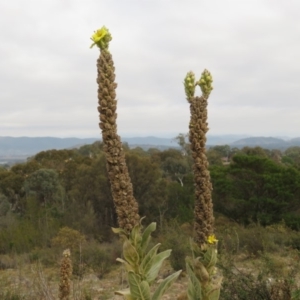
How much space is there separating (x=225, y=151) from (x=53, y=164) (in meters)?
31.1

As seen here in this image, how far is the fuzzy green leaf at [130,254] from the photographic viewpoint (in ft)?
6.19

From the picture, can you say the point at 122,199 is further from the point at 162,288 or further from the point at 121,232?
the point at 162,288

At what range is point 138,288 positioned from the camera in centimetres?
187

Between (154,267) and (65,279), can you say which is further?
(65,279)

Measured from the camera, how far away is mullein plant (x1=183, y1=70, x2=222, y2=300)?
2025mm

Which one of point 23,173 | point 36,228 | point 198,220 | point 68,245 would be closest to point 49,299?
point 198,220

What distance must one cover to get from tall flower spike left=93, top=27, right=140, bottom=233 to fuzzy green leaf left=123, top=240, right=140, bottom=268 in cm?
9

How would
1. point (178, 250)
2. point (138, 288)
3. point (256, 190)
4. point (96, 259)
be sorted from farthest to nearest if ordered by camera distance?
point (256, 190), point (96, 259), point (178, 250), point (138, 288)

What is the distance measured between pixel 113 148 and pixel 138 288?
67cm

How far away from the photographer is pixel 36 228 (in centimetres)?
2116

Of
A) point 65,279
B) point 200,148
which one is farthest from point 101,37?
point 65,279

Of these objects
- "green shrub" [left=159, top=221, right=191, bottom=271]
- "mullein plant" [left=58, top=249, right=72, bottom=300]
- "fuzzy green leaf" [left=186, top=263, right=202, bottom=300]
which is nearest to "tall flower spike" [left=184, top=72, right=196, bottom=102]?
"fuzzy green leaf" [left=186, top=263, right=202, bottom=300]

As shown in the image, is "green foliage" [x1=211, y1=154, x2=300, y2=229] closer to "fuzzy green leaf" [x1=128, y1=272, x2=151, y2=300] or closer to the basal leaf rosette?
the basal leaf rosette

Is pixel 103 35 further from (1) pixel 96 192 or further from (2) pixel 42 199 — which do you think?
(2) pixel 42 199
